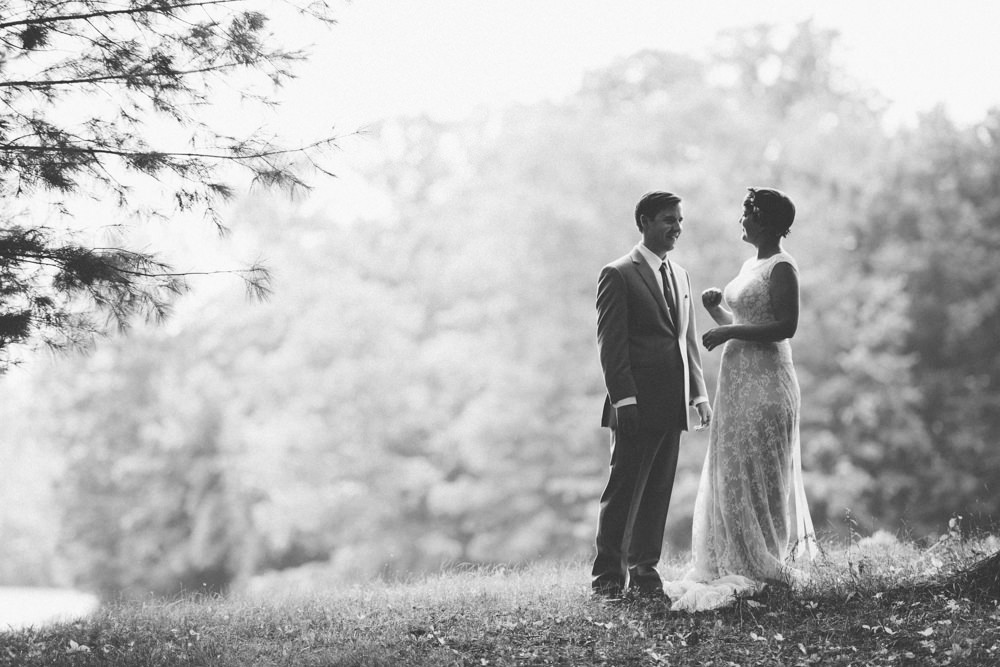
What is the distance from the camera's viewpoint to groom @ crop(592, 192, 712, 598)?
5.09 metres

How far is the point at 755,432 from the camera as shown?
5156mm

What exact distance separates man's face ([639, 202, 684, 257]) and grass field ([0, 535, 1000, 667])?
189 centimetres

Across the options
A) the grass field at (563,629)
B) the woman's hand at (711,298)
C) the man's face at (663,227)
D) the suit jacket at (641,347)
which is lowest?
the grass field at (563,629)

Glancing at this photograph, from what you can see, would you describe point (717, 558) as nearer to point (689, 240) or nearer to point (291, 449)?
point (689, 240)

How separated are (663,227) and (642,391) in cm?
88

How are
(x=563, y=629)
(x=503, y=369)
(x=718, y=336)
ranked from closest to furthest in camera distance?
(x=563, y=629), (x=718, y=336), (x=503, y=369)

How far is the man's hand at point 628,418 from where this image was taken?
16.4 feet

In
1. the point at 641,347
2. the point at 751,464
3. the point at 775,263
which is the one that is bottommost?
the point at 751,464

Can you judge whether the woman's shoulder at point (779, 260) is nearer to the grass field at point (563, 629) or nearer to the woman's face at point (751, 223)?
the woman's face at point (751, 223)

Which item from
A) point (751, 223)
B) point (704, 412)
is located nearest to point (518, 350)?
point (704, 412)

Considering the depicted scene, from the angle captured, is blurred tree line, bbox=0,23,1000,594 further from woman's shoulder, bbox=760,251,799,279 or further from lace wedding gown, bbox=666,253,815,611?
woman's shoulder, bbox=760,251,799,279

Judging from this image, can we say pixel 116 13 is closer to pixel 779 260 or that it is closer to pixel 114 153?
pixel 114 153

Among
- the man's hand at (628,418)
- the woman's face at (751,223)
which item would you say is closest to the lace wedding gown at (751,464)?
the woman's face at (751,223)

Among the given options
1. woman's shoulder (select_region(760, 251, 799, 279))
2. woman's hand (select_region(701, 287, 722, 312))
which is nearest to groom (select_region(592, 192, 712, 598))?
woman's hand (select_region(701, 287, 722, 312))
